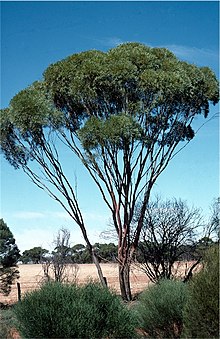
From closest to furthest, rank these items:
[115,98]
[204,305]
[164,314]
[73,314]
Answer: [204,305] < [73,314] < [164,314] < [115,98]

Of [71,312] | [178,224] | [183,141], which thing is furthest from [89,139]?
[71,312]

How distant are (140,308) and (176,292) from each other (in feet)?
2.64

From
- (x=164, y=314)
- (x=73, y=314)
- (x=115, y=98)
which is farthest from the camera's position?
(x=115, y=98)

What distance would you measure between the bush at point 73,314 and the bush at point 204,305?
5.12 feet

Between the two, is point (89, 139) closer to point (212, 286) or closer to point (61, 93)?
point (61, 93)

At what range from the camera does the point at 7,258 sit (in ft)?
75.8

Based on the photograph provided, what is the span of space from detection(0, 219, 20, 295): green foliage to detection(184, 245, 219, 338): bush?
14591 millimetres

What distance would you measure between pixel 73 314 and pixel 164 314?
2.26 metres

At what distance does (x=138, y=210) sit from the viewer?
22.4 m

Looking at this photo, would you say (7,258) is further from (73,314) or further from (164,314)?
(73,314)

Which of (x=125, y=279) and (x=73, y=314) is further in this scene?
(x=125, y=279)

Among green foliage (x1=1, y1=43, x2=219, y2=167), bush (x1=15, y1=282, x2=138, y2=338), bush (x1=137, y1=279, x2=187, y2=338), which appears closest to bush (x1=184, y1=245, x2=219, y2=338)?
bush (x1=15, y1=282, x2=138, y2=338)

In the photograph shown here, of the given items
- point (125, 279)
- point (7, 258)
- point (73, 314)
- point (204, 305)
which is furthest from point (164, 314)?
point (7, 258)

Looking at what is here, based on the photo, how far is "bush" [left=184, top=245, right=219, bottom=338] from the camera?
8641 mm
